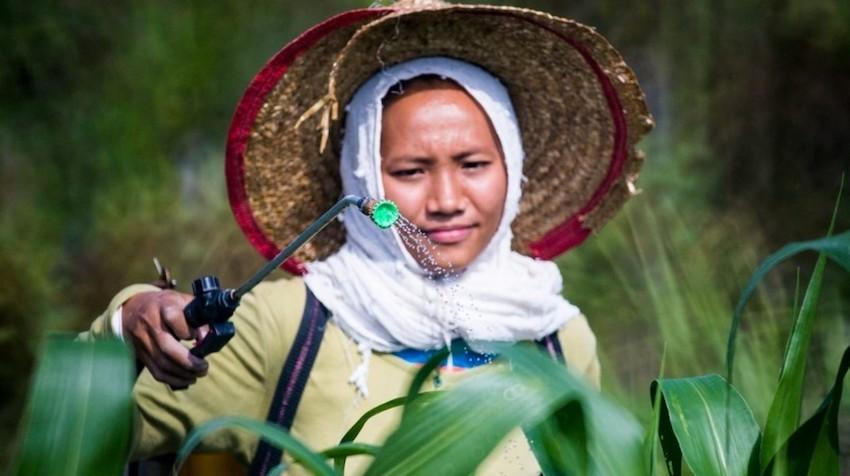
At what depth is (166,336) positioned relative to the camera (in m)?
1.77

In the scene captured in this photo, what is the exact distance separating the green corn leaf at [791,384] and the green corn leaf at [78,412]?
56 centimetres

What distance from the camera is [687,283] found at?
2.88 meters

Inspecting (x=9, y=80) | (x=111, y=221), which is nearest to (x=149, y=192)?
(x=111, y=221)

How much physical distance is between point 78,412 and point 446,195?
0.96 m

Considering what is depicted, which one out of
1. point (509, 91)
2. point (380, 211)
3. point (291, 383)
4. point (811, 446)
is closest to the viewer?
point (811, 446)

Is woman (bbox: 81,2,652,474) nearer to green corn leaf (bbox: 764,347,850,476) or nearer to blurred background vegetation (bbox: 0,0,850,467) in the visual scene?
green corn leaf (bbox: 764,347,850,476)

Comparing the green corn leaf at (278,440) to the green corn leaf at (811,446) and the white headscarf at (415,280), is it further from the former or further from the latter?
the white headscarf at (415,280)

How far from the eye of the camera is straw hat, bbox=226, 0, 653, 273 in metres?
2.12

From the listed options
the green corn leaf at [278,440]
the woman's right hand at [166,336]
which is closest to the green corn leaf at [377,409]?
the green corn leaf at [278,440]

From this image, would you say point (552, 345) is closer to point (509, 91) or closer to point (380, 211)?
point (509, 91)

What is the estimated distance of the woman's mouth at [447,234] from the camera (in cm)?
208

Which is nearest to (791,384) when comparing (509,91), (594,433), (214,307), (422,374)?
(594,433)

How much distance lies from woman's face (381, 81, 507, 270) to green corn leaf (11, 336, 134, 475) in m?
0.92

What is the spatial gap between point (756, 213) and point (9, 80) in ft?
6.90
